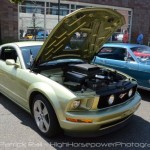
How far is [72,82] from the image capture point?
3.94 meters

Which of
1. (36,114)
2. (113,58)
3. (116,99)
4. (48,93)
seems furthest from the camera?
(113,58)

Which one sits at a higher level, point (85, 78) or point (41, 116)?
point (85, 78)

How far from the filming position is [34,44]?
16.6 feet

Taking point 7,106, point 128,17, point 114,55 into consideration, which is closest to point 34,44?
point 7,106

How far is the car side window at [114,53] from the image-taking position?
266 inches

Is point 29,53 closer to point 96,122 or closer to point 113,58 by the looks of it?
point 96,122

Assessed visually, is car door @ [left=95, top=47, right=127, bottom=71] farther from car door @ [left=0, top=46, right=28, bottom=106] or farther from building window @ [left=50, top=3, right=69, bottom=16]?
building window @ [left=50, top=3, right=69, bottom=16]

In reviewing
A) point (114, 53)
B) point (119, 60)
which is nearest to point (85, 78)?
point (119, 60)

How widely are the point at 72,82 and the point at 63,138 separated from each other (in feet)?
2.86

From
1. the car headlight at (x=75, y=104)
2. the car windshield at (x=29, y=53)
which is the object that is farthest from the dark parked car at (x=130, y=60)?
the car headlight at (x=75, y=104)

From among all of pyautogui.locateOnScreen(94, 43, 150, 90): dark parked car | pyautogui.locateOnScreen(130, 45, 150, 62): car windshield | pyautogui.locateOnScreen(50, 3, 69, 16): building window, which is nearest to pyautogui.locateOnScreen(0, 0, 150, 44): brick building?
pyautogui.locateOnScreen(50, 3, 69, 16): building window

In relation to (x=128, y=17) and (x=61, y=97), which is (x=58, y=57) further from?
(x=128, y=17)

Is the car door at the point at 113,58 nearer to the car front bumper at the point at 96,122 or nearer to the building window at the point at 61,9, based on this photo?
the car front bumper at the point at 96,122

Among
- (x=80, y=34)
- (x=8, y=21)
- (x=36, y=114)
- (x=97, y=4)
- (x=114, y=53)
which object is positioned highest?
(x=97, y=4)
